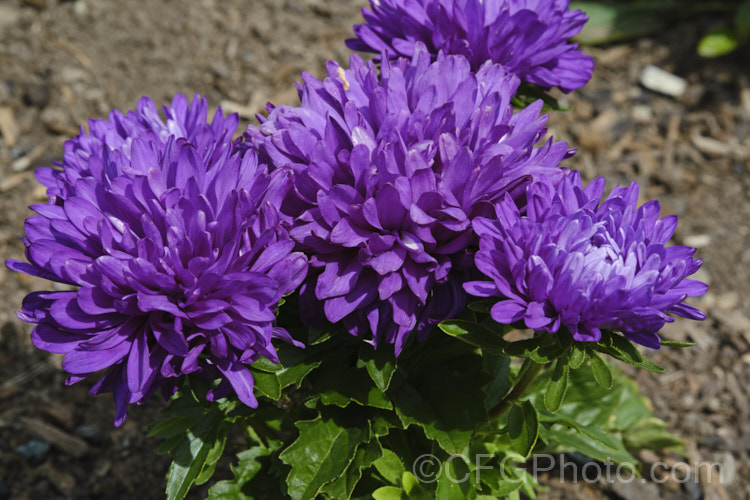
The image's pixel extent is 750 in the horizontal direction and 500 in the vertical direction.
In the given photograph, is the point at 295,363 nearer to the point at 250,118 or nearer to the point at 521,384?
the point at 521,384

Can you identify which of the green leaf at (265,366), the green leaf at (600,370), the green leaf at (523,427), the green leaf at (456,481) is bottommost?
the green leaf at (456,481)

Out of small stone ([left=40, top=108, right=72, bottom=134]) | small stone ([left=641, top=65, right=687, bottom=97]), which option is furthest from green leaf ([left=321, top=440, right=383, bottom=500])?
small stone ([left=641, top=65, right=687, bottom=97])

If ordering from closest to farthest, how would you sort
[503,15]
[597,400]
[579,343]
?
1. [579,343]
2. [503,15]
3. [597,400]

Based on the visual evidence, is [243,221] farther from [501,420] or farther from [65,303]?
[501,420]

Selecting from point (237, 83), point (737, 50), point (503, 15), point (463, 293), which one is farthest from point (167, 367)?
point (737, 50)

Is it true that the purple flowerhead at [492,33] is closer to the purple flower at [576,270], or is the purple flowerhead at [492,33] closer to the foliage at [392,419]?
the purple flower at [576,270]

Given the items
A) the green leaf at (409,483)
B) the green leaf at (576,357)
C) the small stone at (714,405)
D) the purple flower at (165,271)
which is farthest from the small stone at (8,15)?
the small stone at (714,405)
